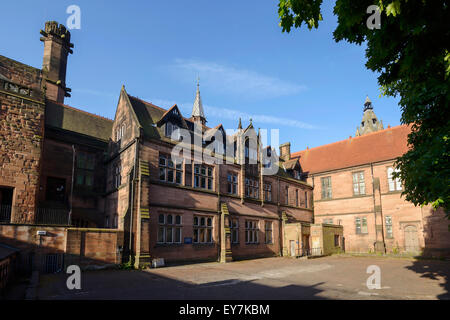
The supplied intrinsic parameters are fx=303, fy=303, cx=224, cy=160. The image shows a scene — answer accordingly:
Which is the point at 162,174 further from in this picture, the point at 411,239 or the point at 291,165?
the point at 411,239

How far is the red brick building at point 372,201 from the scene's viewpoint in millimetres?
29859

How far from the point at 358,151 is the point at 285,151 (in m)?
9.08

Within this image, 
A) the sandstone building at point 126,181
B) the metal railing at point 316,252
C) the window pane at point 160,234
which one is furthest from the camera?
the metal railing at point 316,252

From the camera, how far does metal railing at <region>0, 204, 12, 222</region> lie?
707 inches

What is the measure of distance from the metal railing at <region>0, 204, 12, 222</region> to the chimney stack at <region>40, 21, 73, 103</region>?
16.3 m

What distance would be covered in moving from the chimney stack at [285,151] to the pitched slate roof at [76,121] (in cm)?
2259

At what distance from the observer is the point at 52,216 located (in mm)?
21172

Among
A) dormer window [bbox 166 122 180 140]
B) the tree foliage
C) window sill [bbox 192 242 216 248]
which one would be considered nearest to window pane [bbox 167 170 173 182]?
dormer window [bbox 166 122 180 140]

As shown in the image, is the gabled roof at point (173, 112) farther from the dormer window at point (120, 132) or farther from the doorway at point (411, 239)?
the doorway at point (411, 239)

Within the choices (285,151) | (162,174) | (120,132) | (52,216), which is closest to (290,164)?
(285,151)

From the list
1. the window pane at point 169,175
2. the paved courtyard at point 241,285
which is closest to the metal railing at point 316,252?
the paved courtyard at point 241,285

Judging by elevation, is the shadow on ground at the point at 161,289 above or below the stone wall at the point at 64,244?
below
